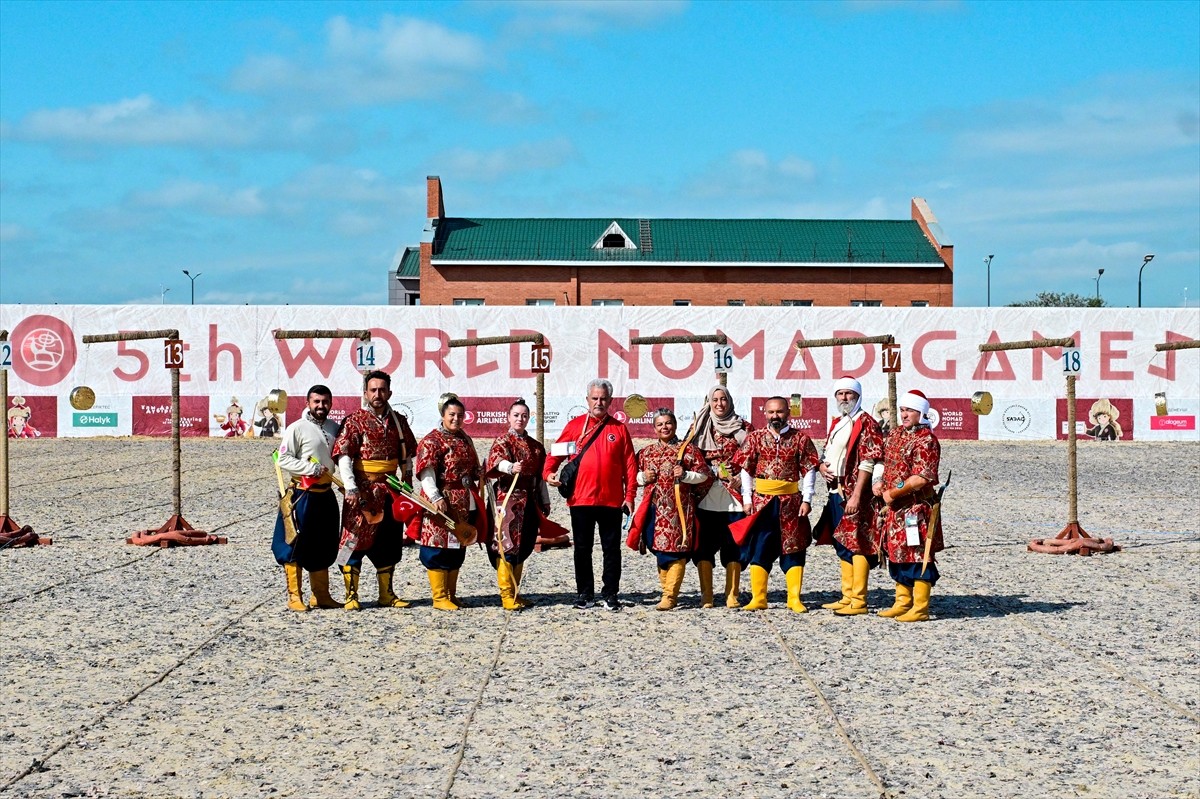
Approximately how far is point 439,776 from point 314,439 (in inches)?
174

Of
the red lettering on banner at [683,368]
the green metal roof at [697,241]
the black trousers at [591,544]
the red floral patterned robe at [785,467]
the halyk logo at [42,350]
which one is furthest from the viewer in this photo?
the green metal roof at [697,241]

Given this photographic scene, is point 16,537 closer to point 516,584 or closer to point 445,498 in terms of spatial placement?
point 445,498

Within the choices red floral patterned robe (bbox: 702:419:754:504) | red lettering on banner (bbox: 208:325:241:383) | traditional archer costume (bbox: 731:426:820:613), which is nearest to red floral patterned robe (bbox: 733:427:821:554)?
traditional archer costume (bbox: 731:426:820:613)

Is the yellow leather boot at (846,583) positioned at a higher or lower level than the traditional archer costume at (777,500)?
lower

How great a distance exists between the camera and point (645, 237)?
2072 inches

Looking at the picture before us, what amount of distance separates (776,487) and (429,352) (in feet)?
84.5

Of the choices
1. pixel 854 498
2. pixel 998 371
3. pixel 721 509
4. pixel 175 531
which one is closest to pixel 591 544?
pixel 721 509

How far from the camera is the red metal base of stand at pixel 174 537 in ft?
45.2

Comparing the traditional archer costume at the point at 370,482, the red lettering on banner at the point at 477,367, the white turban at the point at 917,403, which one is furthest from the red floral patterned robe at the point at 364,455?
the red lettering on banner at the point at 477,367

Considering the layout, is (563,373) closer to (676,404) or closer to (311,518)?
(676,404)

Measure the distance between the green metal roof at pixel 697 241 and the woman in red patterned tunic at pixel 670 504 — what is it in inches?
1612

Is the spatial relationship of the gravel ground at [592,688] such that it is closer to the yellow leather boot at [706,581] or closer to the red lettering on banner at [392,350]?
the yellow leather boot at [706,581]

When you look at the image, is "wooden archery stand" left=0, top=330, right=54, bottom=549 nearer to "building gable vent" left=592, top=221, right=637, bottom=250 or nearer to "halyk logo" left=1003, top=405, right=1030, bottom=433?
"halyk logo" left=1003, top=405, right=1030, bottom=433

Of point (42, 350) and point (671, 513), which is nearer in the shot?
point (671, 513)
